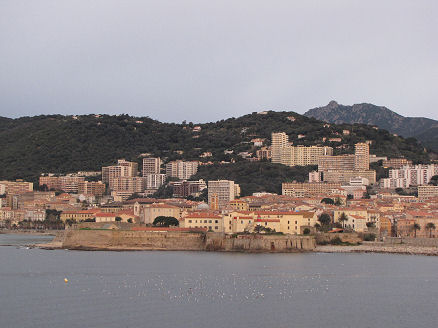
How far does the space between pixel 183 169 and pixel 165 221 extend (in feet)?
205

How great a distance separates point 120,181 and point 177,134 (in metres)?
29.5

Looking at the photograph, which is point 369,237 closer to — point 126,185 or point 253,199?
point 253,199

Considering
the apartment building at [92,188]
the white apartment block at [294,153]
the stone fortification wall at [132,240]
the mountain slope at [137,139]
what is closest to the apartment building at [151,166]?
the mountain slope at [137,139]

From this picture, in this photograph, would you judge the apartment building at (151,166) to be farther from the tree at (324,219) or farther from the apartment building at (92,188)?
the tree at (324,219)

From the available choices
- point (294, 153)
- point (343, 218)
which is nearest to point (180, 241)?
point (343, 218)

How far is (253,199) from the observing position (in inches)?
3925

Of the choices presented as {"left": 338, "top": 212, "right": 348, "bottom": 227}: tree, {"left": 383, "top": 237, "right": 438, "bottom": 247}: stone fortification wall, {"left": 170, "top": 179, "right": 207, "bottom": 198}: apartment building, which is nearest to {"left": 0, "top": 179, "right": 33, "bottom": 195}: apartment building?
{"left": 170, "top": 179, "right": 207, "bottom": 198}: apartment building

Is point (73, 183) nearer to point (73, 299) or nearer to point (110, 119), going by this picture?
point (110, 119)

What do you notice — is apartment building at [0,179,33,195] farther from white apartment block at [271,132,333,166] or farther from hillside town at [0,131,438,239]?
white apartment block at [271,132,333,166]

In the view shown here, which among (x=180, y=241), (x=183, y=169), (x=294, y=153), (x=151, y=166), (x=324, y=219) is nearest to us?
(x=180, y=241)

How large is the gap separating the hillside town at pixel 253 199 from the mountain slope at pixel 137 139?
3287 mm

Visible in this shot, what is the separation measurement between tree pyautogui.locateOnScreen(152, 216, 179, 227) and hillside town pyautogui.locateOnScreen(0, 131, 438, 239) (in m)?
0.16

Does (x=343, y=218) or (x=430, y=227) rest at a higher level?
(x=343, y=218)

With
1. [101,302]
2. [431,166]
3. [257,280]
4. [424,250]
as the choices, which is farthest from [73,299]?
[431,166]
